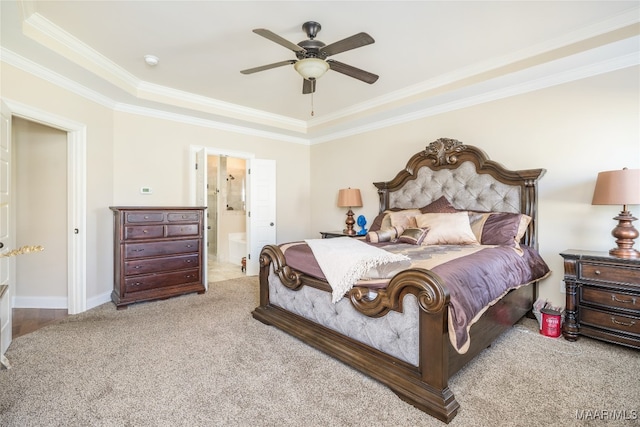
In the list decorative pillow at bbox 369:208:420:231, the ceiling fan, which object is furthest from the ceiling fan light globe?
decorative pillow at bbox 369:208:420:231

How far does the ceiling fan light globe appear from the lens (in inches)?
94.0

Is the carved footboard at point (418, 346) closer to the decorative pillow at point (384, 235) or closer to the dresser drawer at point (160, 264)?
the decorative pillow at point (384, 235)

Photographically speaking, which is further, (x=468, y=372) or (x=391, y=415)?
(x=468, y=372)

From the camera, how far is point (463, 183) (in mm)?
3609

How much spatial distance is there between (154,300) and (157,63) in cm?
275

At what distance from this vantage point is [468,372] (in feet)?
6.74

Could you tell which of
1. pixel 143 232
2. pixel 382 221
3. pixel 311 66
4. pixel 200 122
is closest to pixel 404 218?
pixel 382 221

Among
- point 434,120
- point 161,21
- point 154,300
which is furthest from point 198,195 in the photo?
point 434,120

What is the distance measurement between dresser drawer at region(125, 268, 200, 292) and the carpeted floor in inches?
28.5

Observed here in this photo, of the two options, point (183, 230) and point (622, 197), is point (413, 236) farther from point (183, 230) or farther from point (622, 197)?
point (183, 230)

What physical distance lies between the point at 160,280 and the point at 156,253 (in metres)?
0.34

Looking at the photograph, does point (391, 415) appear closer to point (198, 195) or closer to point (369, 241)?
point (369, 241)

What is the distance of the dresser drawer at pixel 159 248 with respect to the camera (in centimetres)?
346

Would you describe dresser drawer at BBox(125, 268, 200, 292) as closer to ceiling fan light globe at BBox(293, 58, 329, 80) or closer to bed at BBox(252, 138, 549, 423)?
bed at BBox(252, 138, 549, 423)
